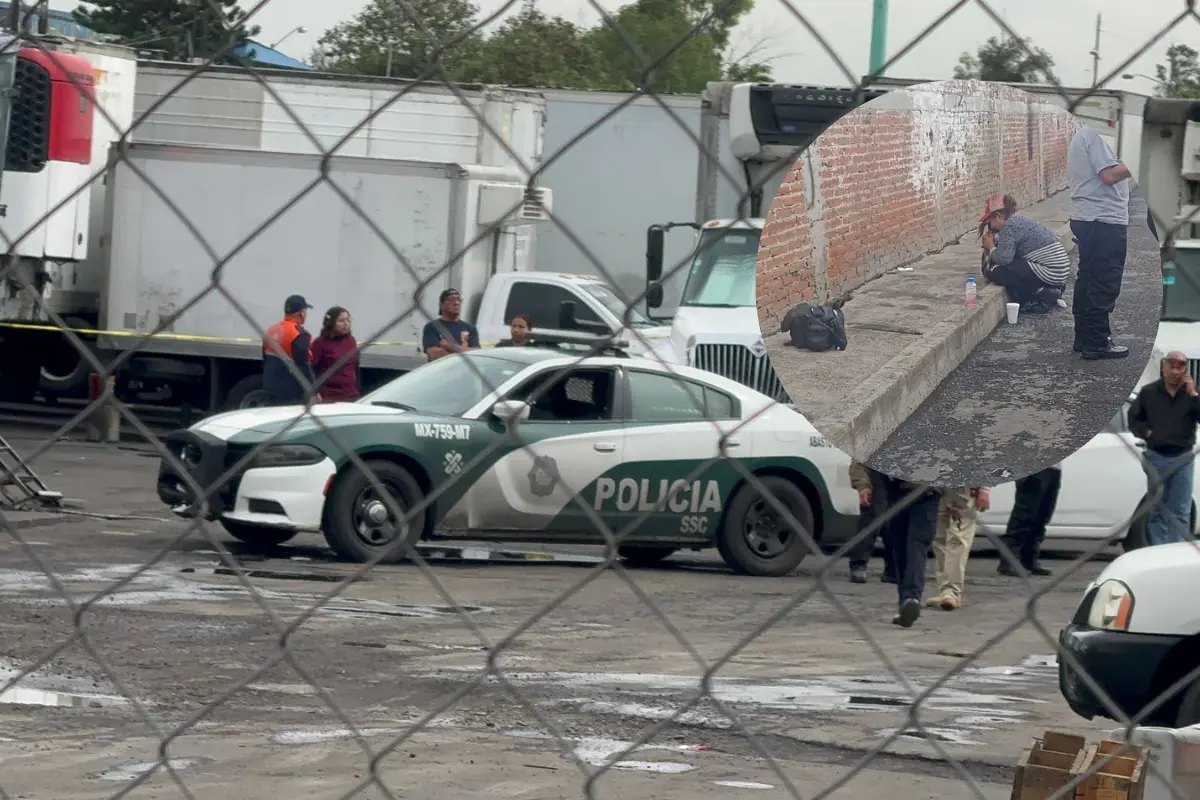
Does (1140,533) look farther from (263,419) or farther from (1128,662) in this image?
(263,419)

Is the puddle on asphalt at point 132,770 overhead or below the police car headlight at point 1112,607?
below

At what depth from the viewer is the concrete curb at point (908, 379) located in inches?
73.9

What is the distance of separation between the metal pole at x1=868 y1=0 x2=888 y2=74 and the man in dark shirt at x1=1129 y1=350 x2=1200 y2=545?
1.53ft

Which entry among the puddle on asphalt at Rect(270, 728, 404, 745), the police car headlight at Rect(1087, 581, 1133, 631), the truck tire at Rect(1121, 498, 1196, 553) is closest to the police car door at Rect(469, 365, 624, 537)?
the puddle on asphalt at Rect(270, 728, 404, 745)

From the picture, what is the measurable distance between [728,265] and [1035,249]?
0.55 meters

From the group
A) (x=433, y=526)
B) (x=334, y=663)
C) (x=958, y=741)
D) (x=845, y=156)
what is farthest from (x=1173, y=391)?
(x=433, y=526)

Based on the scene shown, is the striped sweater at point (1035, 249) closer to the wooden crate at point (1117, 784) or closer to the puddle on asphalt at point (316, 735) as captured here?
the wooden crate at point (1117, 784)

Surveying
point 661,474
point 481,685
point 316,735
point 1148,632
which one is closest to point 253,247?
point 661,474

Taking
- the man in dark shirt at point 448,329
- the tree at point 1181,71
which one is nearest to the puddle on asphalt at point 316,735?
the man in dark shirt at point 448,329

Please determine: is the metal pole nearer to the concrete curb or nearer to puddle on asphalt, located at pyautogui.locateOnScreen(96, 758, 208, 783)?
the concrete curb

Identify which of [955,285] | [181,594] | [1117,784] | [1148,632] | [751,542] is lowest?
[181,594]

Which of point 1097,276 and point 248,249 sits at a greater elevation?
point 1097,276

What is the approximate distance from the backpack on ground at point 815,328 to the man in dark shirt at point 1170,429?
1.10 ft

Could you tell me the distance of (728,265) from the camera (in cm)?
230
